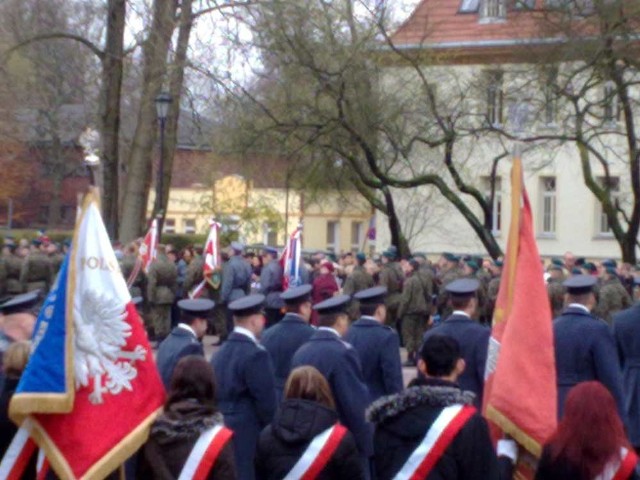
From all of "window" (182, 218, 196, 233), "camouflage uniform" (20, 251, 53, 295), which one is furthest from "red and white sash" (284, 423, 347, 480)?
"window" (182, 218, 196, 233)

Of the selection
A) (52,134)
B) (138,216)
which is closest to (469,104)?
(138,216)

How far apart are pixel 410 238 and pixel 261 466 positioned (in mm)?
37174

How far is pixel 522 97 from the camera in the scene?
27.7 meters

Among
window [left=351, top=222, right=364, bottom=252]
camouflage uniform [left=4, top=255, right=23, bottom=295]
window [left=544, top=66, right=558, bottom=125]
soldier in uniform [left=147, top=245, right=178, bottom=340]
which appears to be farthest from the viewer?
window [left=351, top=222, right=364, bottom=252]

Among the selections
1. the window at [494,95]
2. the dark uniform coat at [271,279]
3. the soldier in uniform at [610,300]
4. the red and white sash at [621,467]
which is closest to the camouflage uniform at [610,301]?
the soldier in uniform at [610,300]

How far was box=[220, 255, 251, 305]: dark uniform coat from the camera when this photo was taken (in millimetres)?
22547

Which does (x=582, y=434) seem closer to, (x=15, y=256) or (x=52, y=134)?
(x=15, y=256)

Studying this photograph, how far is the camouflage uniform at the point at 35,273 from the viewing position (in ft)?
76.0

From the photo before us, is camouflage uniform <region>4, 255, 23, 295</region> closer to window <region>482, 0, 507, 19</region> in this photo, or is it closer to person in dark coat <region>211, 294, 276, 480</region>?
window <region>482, 0, 507, 19</region>

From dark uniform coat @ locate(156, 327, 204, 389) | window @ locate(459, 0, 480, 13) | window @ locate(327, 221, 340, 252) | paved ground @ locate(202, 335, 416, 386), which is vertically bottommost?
paved ground @ locate(202, 335, 416, 386)

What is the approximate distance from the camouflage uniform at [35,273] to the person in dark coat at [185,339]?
14.2 m

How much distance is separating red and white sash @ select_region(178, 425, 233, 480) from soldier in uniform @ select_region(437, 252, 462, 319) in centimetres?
1244

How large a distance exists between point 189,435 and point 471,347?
3571mm

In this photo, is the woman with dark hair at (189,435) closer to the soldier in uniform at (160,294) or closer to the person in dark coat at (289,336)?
the person in dark coat at (289,336)
